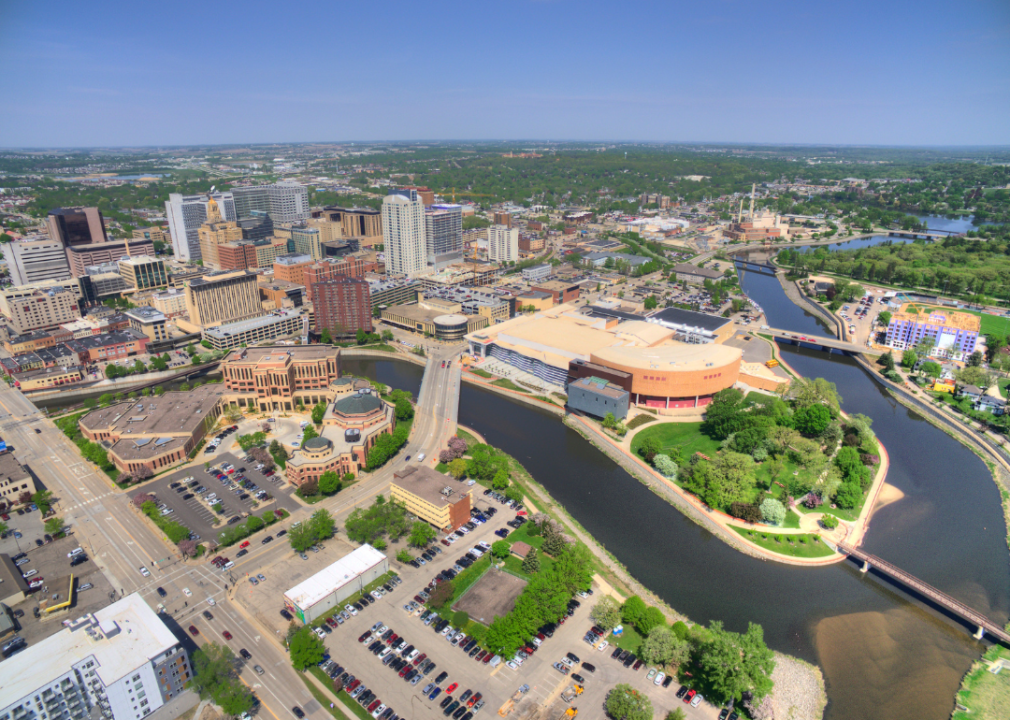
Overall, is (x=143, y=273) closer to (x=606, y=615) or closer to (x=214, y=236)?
(x=214, y=236)

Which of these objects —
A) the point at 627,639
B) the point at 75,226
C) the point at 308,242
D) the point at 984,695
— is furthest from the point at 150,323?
the point at 984,695

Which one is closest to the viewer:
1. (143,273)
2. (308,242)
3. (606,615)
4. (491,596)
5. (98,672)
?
(98,672)

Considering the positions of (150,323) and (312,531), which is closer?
(312,531)

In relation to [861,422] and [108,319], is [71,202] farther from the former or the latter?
[861,422]

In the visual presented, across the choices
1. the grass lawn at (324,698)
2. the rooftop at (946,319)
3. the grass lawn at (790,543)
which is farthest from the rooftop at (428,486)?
the rooftop at (946,319)

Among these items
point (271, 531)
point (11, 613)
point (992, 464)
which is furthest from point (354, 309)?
point (992, 464)

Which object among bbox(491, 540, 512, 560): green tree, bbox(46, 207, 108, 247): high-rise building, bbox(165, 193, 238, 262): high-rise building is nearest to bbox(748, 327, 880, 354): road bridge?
bbox(491, 540, 512, 560): green tree
